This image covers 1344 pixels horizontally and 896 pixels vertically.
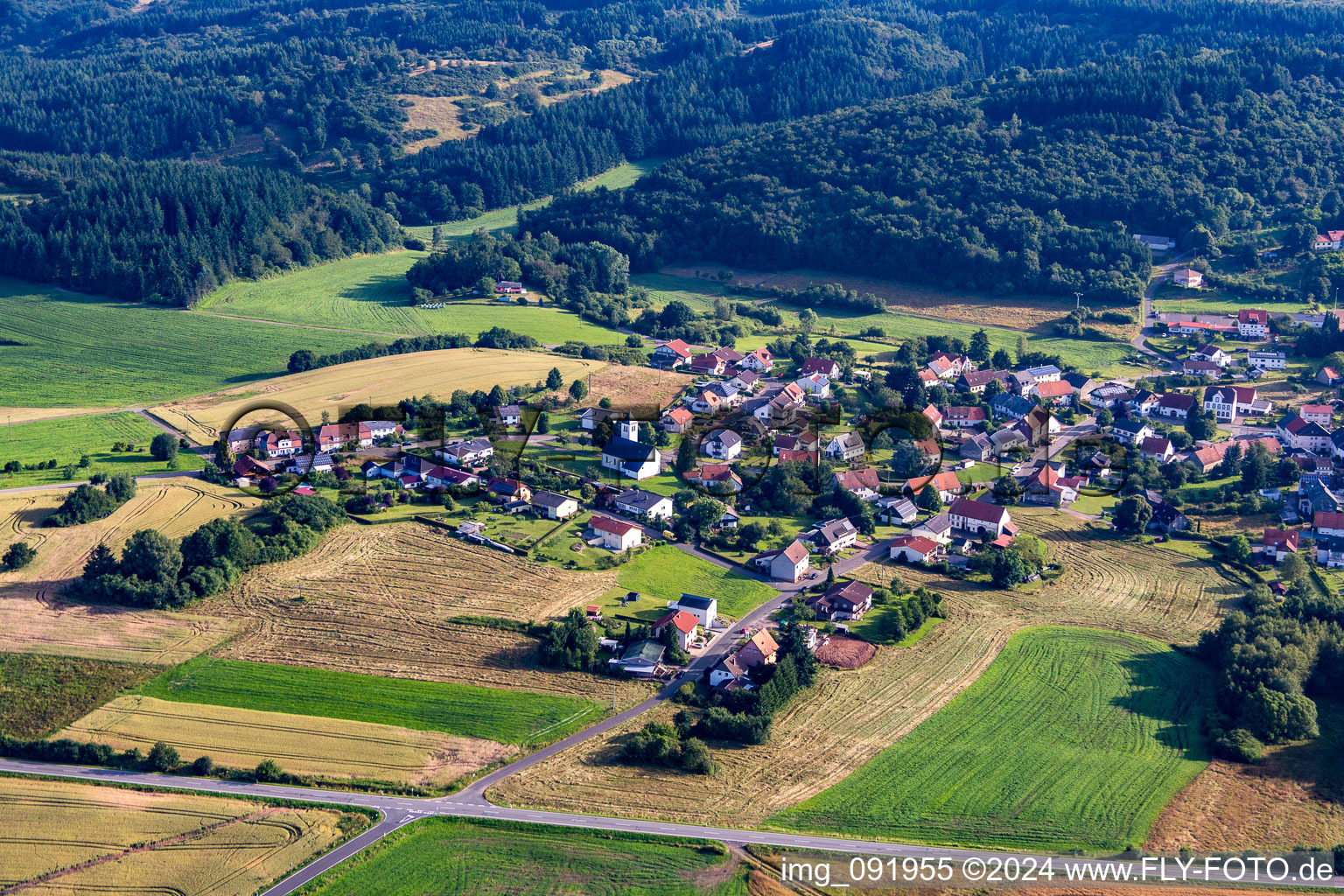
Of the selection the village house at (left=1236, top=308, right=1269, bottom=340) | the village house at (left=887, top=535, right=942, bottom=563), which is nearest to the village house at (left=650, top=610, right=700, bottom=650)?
the village house at (left=887, top=535, right=942, bottom=563)

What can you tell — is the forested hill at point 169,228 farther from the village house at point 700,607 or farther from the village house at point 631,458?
the village house at point 700,607

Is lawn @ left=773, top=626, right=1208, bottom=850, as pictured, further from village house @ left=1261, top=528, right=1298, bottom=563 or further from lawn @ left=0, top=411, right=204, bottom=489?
lawn @ left=0, top=411, right=204, bottom=489

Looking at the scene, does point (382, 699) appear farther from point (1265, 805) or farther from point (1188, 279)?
point (1188, 279)

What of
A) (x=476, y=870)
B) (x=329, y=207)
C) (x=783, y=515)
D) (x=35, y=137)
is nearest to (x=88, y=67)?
(x=35, y=137)

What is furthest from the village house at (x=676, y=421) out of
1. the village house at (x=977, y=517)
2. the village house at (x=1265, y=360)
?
the village house at (x=1265, y=360)

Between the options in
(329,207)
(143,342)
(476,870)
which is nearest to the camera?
(476,870)

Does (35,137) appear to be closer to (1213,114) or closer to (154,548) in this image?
(154,548)
